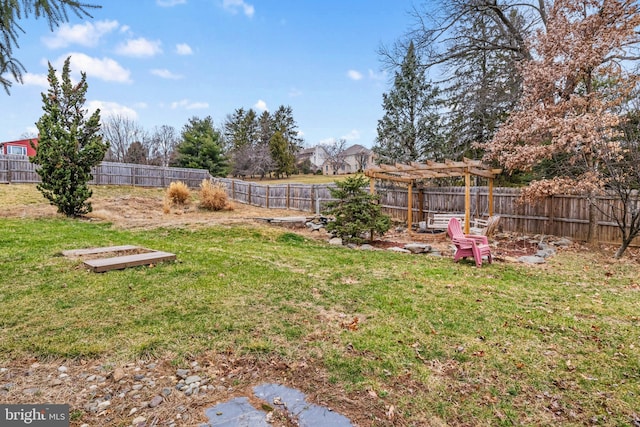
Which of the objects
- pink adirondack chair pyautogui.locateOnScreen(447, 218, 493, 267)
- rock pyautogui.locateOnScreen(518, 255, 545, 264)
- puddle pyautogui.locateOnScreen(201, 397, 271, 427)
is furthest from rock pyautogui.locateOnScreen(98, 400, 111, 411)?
rock pyautogui.locateOnScreen(518, 255, 545, 264)

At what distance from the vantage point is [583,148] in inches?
314

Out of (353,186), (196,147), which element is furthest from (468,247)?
(196,147)

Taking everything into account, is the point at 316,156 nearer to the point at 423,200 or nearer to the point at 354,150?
the point at 354,150

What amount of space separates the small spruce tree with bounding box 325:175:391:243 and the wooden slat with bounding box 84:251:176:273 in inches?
168

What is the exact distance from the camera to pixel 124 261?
5102 millimetres

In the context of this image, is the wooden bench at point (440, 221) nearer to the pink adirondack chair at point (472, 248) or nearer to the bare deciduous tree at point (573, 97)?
the bare deciduous tree at point (573, 97)

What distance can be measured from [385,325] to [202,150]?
2612 cm

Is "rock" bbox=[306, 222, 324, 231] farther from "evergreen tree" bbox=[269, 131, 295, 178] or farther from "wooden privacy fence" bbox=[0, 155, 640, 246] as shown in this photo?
"evergreen tree" bbox=[269, 131, 295, 178]

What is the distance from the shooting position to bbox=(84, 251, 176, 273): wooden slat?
15.9ft

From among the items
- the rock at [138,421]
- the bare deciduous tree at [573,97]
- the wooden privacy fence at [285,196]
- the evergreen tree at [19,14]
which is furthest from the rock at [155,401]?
the wooden privacy fence at [285,196]

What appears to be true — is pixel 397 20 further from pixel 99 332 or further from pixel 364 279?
pixel 99 332

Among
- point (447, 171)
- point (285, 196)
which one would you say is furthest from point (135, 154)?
point (447, 171)

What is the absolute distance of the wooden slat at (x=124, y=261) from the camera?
4.84 m

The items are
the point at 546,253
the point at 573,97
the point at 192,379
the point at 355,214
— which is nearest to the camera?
the point at 192,379
